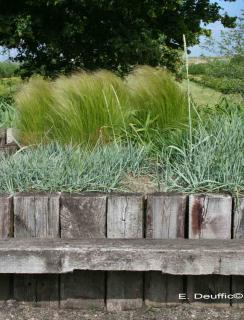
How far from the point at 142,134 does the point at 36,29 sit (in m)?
5.73

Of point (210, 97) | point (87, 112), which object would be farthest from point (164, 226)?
point (210, 97)

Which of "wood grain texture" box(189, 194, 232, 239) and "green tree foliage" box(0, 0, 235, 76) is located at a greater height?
"green tree foliage" box(0, 0, 235, 76)

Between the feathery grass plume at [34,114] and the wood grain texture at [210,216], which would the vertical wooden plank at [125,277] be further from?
the feathery grass plume at [34,114]

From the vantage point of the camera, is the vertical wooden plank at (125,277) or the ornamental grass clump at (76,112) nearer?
the vertical wooden plank at (125,277)

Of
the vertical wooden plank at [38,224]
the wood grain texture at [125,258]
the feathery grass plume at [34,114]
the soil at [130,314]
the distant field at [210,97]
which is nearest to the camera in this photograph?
the wood grain texture at [125,258]

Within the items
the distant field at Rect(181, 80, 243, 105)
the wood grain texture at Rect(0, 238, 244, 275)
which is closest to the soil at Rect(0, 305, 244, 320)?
the wood grain texture at Rect(0, 238, 244, 275)

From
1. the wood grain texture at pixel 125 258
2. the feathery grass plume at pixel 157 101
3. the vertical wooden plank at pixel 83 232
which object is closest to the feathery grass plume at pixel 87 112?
the feathery grass plume at pixel 157 101

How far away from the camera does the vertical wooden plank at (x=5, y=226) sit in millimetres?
2632

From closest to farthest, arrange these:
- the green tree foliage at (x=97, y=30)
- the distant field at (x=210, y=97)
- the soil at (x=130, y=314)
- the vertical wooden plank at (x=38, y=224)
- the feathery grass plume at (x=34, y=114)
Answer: the soil at (x=130, y=314), the vertical wooden plank at (x=38, y=224), the feathery grass plume at (x=34, y=114), the distant field at (x=210, y=97), the green tree foliage at (x=97, y=30)

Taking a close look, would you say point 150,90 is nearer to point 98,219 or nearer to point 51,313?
point 98,219

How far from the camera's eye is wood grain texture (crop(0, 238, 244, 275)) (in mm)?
2393

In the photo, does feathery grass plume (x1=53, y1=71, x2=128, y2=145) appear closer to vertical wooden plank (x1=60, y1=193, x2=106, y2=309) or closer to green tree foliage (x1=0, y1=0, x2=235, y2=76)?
vertical wooden plank (x1=60, y1=193, x2=106, y2=309)

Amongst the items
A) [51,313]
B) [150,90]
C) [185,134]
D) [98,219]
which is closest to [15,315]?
[51,313]

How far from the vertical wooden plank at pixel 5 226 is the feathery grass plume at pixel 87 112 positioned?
2.71 feet
